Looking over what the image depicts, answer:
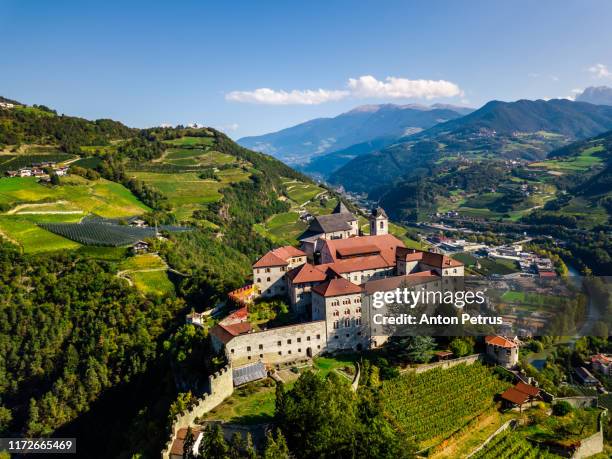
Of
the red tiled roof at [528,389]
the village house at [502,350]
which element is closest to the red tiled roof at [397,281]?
the village house at [502,350]

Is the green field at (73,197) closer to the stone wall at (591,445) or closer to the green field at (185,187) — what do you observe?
the green field at (185,187)

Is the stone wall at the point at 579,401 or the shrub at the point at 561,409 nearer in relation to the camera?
the shrub at the point at 561,409

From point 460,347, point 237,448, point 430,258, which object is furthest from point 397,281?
point 237,448

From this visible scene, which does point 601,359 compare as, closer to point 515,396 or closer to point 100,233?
point 515,396

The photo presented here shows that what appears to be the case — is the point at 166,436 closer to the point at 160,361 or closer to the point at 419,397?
the point at 160,361

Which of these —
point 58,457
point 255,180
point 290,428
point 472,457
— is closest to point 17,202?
point 58,457

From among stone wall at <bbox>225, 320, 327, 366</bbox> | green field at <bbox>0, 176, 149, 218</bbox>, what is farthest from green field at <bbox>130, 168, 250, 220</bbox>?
stone wall at <bbox>225, 320, 327, 366</bbox>
